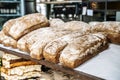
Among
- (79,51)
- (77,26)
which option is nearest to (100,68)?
(79,51)

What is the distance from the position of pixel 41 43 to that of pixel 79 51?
13.1 inches

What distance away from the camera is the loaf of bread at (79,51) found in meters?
1.29

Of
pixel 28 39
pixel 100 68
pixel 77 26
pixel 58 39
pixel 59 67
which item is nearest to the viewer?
pixel 100 68

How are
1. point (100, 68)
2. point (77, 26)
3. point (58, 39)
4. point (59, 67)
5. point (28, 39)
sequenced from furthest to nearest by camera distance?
point (77, 26) < point (28, 39) < point (58, 39) < point (59, 67) < point (100, 68)

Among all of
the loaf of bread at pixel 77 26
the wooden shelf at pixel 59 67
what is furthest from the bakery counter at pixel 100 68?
the loaf of bread at pixel 77 26

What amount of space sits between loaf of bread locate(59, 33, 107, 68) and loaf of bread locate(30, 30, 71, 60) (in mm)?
199

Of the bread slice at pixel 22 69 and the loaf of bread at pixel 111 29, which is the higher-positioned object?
the loaf of bread at pixel 111 29

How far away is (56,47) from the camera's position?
140cm

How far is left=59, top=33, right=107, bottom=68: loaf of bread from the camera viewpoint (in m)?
1.29

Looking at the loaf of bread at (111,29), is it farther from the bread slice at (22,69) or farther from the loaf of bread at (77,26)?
the bread slice at (22,69)

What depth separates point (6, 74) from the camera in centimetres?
191

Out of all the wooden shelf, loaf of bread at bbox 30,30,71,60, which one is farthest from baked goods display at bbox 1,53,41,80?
loaf of bread at bbox 30,30,71,60

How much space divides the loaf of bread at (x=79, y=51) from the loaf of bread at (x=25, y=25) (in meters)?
0.55

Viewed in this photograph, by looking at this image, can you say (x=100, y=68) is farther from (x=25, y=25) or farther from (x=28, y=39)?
(x=25, y=25)
